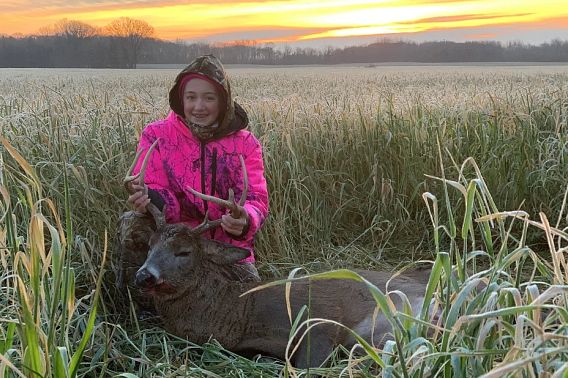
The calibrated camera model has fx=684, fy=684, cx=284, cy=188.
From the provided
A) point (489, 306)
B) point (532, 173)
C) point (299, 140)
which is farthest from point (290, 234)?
point (489, 306)

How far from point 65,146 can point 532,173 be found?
3.58 m

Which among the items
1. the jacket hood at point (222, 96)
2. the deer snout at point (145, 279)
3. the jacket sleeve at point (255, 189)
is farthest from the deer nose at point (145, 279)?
the jacket hood at point (222, 96)

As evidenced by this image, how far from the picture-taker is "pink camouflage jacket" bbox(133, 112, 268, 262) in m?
3.98

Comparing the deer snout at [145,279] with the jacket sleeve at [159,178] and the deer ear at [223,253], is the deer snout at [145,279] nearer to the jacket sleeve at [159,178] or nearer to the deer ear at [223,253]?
the deer ear at [223,253]

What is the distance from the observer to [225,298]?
355 cm

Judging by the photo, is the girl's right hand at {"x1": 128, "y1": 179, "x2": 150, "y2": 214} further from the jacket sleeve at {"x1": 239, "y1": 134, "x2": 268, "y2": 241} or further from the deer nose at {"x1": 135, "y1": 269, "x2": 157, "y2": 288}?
the jacket sleeve at {"x1": 239, "y1": 134, "x2": 268, "y2": 241}

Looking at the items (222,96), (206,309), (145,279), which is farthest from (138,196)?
(222,96)

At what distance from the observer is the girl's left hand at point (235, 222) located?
3482mm

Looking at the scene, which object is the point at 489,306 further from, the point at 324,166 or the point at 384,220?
the point at 324,166

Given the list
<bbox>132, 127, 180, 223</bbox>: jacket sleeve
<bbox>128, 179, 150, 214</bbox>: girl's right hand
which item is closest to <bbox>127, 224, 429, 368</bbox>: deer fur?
<bbox>128, 179, 150, 214</bbox>: girl's right hand

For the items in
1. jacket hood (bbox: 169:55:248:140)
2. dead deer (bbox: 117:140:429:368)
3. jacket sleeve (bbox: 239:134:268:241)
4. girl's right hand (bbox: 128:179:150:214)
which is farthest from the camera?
jacket hood (bbox: 169:55:248:140)

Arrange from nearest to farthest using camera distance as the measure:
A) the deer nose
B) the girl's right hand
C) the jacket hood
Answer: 1. the deer nose
2. the girl's right hand
3. the jacket hood

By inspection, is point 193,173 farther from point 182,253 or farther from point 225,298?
point 225,298

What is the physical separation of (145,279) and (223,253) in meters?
0.45
